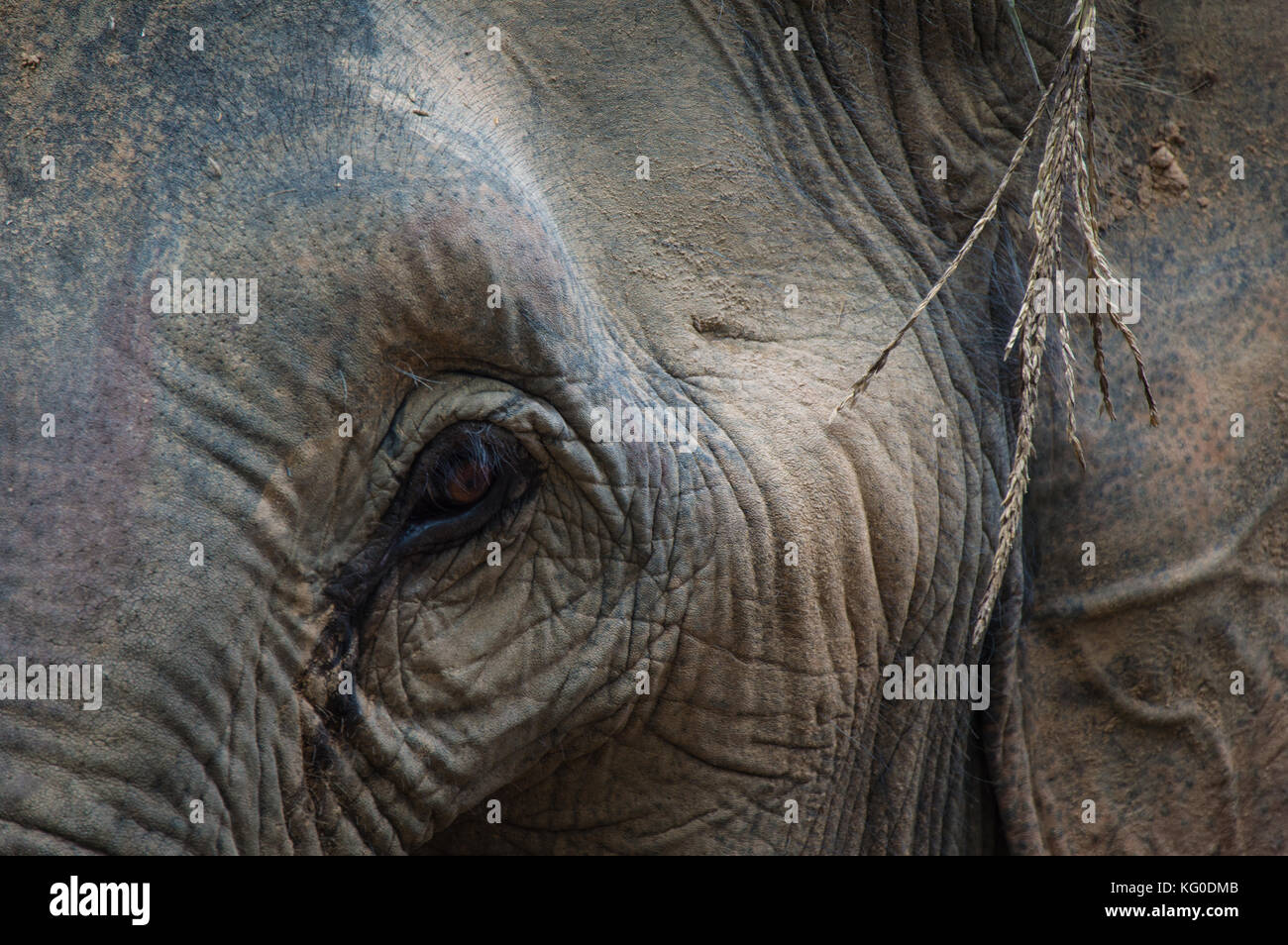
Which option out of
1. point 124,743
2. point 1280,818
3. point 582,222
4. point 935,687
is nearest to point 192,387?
point 124,743

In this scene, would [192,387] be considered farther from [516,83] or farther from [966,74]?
[966,74]

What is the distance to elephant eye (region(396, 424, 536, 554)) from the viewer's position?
2307mm

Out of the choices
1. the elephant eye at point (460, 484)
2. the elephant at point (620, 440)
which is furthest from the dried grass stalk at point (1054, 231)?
the elephant eye at point (460, 484)

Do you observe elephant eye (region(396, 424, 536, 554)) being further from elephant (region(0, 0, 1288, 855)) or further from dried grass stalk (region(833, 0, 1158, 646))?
dried grass stalk (region(833, 0, 1158, 646))

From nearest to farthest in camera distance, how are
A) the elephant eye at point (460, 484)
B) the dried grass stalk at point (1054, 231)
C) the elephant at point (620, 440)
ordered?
the elephant at point (620, 440), the dried grass stalk at point (1054, 231), the elephant eye at point (460, 484)

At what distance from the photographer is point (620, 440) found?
93.9 inches

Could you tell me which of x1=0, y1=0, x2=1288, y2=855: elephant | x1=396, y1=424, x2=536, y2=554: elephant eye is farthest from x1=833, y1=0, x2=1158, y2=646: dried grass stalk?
x1=396, y1=424, x2=536, y2=554: elephant eye

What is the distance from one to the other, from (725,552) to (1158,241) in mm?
1285

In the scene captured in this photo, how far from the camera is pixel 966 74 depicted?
9.61ft

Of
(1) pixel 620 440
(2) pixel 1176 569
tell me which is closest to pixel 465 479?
(1) pixel 620 440

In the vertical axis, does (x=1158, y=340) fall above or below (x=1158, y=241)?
below

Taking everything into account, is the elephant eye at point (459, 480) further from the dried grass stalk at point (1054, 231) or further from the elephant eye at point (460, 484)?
the dried grass stalk at point (1054, 231)

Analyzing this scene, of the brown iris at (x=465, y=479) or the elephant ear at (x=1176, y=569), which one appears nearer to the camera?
the brown iris at (x=465, y=479)

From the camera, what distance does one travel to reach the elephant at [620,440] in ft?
6.68
